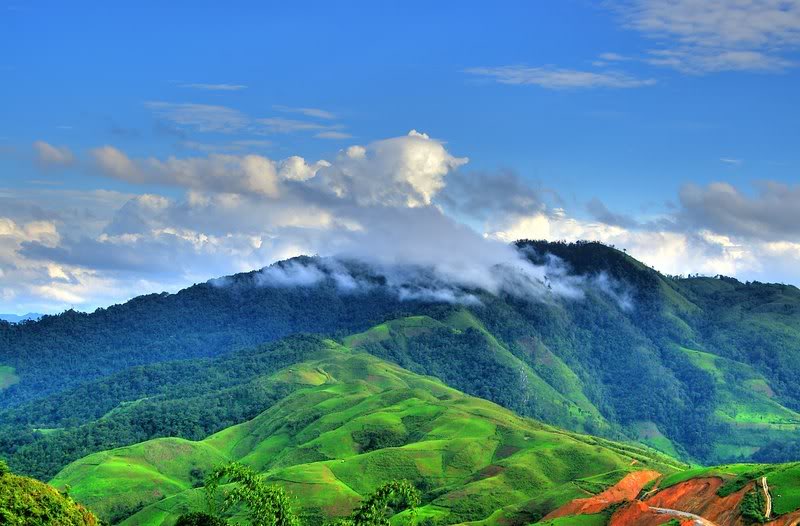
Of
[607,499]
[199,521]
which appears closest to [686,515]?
[607,499]

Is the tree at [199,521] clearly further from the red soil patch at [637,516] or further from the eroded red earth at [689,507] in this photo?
the red soil patch at [637,516]

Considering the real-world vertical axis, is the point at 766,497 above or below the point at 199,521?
below

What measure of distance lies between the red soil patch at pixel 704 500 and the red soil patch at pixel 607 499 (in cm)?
1246

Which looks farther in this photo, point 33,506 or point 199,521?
point 33,506

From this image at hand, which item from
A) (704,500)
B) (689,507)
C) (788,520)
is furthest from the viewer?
(689,507)

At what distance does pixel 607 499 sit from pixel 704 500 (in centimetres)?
3388

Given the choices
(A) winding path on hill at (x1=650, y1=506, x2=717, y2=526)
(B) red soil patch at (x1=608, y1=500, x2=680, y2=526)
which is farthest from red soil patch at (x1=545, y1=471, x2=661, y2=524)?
(A) winding path on hill at (x1=650, y1=506, x2=717, y2=526)

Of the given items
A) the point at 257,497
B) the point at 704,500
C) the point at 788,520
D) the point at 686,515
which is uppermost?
the point at 257,497

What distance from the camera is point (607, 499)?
14700 cm

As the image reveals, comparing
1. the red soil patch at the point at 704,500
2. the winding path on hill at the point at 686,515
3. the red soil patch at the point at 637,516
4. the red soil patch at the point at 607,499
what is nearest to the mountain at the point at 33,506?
the winding path on hill at the point at 686,515

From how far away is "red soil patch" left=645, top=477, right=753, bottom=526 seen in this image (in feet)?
350

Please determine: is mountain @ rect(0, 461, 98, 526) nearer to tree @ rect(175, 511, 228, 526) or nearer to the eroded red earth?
tree @ rect(175, 511, 228, 526)

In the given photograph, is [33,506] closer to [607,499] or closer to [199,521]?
[199,521]

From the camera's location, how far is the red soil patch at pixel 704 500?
106562 millimetres
